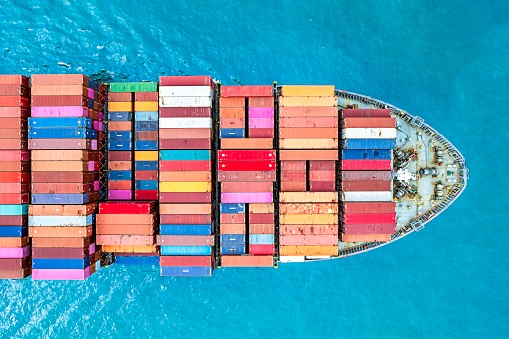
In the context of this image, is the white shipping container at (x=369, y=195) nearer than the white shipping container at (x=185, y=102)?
No

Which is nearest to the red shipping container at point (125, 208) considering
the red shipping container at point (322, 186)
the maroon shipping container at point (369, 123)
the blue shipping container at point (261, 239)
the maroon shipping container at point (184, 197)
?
the maroon shipping container at point (184, 197)

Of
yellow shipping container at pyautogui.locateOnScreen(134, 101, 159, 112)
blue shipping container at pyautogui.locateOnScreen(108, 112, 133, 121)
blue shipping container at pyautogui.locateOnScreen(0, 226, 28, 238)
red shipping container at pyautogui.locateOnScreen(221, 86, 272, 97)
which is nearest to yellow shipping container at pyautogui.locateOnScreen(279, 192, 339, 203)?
red shipping container at pyautogui.locateOnScreen(221, 86, 272, 97)

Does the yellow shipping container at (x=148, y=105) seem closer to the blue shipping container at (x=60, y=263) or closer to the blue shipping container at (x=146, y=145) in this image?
the blue shipping container at (x=146, y=145)

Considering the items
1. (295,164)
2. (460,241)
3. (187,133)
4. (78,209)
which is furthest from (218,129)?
(460,241)

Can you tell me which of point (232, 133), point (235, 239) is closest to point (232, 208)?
point (235, 239)

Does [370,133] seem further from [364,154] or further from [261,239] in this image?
[261,239]

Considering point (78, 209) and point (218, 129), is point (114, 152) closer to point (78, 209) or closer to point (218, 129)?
point (78, 209)

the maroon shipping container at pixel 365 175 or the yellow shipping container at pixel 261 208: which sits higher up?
the maroon shipping container at pixel 365 175
